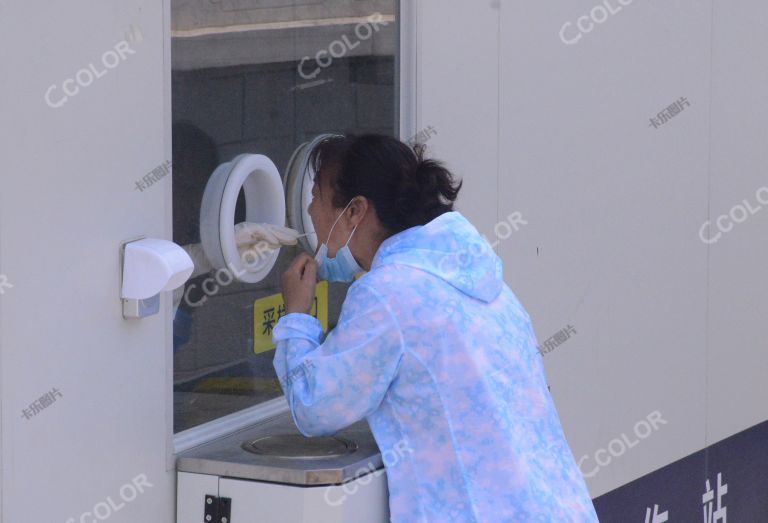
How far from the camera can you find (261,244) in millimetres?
2697

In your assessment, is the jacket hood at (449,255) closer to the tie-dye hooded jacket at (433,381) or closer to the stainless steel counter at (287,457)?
the tie-dye hooded jacket at (433,381)

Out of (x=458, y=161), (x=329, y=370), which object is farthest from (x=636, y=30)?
(x=329, y=370)

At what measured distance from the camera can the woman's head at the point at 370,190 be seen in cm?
246

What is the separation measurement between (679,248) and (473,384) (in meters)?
2.33

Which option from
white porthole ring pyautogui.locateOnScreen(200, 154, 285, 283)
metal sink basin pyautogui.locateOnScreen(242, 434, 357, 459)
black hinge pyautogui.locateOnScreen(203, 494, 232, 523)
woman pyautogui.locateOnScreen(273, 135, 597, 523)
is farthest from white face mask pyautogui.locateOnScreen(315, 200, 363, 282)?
black hinge pyautogui.locateOnScreen(203, 494, 232, 523)

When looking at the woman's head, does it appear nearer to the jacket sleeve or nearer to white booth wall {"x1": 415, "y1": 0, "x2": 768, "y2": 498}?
the jacket sleeve

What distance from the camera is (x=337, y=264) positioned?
259 centimetres

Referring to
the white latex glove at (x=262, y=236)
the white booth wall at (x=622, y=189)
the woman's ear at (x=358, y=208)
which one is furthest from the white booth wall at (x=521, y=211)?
the woman's ear at (x=358, y=208)

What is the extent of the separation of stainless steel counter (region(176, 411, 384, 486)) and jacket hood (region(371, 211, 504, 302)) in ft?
1.29

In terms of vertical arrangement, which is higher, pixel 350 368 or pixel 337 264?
pixel 337 264

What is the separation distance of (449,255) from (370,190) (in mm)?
207

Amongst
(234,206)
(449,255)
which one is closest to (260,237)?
(234,206)

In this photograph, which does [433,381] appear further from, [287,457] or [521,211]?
[521,211]

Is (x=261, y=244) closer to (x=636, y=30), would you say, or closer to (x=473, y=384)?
(x=473, y=384)
